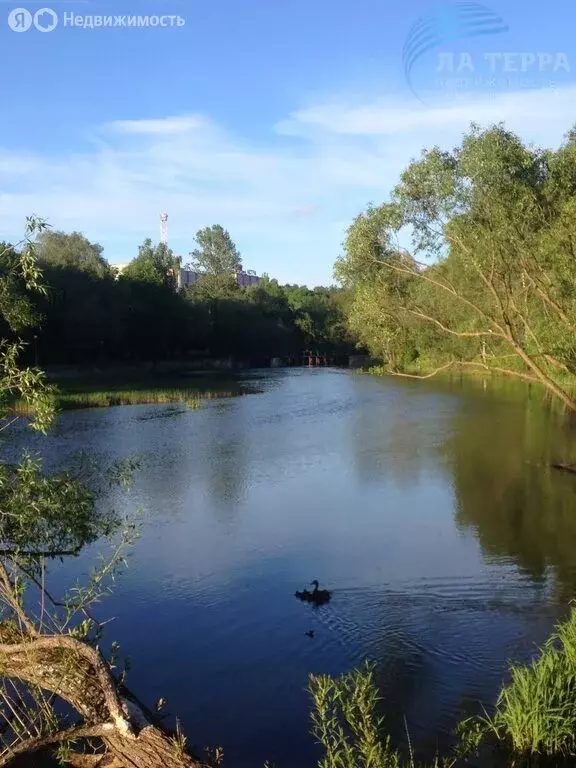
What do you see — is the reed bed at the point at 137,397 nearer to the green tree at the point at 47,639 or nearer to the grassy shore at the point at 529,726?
the green tree at the point at 47,639

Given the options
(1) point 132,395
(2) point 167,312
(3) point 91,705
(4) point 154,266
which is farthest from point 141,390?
(3) point 91,705

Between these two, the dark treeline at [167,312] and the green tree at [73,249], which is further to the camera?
the green tree at [73,249]

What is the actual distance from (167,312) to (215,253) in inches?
1234

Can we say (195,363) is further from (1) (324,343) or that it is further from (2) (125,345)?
(1) (324,343)

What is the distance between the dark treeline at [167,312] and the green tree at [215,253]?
0.13 metres

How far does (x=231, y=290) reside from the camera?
86.8 meters

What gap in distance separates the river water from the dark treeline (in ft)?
42.4

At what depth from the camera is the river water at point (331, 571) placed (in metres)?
8.21

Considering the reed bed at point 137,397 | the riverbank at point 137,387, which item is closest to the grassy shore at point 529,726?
the riverbank at point 137,387

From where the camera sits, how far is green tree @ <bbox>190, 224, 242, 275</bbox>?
305 feet

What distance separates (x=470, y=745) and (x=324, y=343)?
84.5 meters

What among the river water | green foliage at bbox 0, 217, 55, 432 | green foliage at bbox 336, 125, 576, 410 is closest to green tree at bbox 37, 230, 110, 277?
the river water

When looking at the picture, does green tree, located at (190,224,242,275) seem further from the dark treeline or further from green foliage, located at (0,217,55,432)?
green foliage, located at (0,217,55,432)

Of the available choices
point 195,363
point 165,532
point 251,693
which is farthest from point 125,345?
point 251,693
